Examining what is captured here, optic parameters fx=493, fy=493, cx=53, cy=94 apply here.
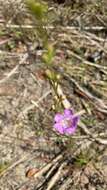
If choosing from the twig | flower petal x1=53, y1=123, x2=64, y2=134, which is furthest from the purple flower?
the twig

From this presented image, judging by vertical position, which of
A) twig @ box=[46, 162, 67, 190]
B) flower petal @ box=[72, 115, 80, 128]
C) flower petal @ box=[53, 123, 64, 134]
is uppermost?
flower petal @ box=[72, 115, 80, 128]

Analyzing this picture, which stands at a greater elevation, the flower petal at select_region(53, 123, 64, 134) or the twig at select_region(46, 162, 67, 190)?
the flower petal at select_region(53, 123, 64, 134)

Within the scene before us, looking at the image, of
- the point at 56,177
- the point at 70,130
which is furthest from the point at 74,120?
the point at 56,177

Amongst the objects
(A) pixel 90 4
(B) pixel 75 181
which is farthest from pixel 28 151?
(A) pixel 90 4

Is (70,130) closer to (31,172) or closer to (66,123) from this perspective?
(66,123)

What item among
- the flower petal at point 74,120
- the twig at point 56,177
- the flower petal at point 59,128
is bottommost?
the twig at point 56,177

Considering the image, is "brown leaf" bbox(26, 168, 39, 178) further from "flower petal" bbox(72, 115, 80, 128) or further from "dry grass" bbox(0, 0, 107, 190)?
"flower petal" bbox(72, 115, 80, 128)

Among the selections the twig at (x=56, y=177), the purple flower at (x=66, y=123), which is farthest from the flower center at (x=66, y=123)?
the twig at (x=56, y=177)

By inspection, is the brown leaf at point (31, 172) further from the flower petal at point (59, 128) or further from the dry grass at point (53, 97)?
the flower petal at point (59, 128)

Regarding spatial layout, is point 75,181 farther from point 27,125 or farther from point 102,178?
point 27,125
